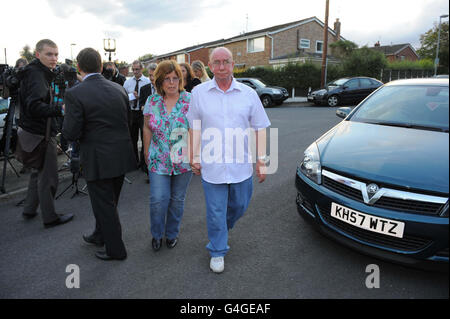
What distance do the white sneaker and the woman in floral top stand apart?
2.07 ft

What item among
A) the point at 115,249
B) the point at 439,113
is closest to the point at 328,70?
the point at 439,113

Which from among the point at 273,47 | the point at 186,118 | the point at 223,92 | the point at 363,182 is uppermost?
the point at 273,47

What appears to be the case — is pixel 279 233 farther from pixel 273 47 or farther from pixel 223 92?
pixel 273 47

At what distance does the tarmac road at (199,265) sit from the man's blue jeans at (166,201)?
216mm

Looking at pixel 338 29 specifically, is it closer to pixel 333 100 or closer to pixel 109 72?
pixel 333 100

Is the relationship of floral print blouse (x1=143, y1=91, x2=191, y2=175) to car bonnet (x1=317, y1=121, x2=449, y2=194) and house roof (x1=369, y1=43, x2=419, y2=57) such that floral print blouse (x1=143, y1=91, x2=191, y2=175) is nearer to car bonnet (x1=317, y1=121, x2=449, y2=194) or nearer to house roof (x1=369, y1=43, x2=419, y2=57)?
car bonnet (x1=317, y1=121, x2=449, y2=194)

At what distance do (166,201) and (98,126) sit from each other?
89 cm

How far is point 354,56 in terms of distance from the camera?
70.7 ft

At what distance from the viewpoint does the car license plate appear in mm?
2164

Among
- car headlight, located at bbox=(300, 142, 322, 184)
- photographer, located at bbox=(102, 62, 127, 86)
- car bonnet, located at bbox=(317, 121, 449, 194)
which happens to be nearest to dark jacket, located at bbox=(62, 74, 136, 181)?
car headlight, located at bbox=(300, 142, 322, 184)

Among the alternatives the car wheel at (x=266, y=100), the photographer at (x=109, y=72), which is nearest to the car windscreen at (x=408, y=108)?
the photographer at (x=109, y=72)

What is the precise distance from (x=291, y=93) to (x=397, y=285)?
2109 cm

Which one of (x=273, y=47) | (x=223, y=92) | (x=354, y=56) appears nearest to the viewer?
(x=223, y=92)

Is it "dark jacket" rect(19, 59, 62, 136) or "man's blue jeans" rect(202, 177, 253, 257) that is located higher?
"dark jacket" rect(19, 59, 62, 136)
